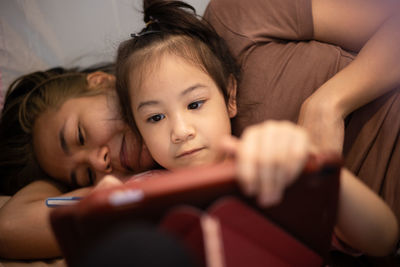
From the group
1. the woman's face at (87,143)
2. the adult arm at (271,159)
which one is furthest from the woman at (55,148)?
the adult arm at (271,159)

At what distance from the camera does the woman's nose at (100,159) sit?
1023 millimetres

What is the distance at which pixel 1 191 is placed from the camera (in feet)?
4.17

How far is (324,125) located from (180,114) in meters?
0.31

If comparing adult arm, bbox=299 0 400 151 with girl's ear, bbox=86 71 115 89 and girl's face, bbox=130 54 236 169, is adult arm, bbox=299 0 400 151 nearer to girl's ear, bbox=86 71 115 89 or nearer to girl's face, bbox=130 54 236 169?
girl's face, bbox=130 54 236 169

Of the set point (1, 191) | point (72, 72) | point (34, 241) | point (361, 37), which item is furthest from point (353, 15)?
point (1, 191)

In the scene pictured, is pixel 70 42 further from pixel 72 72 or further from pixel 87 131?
pixel 87 131

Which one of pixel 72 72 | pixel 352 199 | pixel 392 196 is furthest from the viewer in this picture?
pixel 72 72

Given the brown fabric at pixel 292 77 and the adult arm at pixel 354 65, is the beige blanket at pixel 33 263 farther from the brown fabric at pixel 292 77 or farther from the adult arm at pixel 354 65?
the adult arm at pixel 354 65

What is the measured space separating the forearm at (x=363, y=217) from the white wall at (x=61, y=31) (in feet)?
3.09

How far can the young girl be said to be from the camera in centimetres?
48

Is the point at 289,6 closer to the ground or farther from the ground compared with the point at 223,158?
farther from the ground

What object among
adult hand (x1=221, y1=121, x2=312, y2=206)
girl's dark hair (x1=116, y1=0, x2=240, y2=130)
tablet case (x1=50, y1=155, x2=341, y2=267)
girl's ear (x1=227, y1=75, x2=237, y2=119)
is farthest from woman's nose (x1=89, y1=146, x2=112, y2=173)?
adult hand (x1=221, y1=121, x2=312, y2=206)

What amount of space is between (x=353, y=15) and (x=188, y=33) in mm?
409

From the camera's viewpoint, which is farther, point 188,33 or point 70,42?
point 70,42
